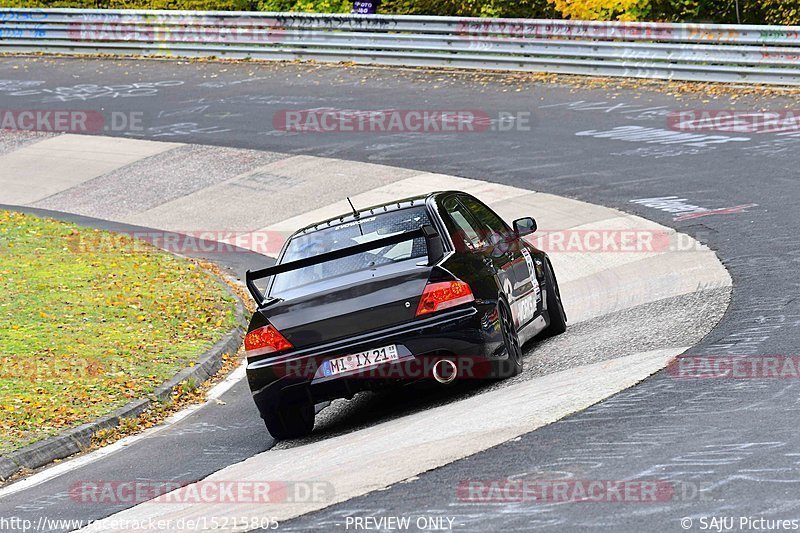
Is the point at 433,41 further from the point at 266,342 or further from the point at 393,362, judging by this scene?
the point at 393,362

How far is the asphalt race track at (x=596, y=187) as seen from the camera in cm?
629

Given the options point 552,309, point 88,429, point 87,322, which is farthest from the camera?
point 87,322

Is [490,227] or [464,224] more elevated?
[464,224]

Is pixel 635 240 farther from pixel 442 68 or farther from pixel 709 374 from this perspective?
pixel 442 68

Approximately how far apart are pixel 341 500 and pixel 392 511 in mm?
478

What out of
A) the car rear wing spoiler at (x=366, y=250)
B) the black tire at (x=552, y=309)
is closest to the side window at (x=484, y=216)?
the black tire at (x=552, y=309)

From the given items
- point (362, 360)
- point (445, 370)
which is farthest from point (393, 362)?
point (445, 370)

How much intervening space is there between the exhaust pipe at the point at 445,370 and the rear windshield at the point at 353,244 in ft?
3.07

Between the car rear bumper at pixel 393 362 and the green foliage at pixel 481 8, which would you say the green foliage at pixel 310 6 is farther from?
the car rear bumper at pixel 393 362

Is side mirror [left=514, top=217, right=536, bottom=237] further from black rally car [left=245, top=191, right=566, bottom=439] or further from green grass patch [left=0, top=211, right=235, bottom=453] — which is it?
green grass patch [left=0, top=211, right=235, bottom=453]

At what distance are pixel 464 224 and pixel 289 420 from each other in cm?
224

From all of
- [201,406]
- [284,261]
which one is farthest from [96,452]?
[284,261]

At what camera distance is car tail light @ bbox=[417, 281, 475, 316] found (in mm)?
8500

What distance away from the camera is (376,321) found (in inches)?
333
